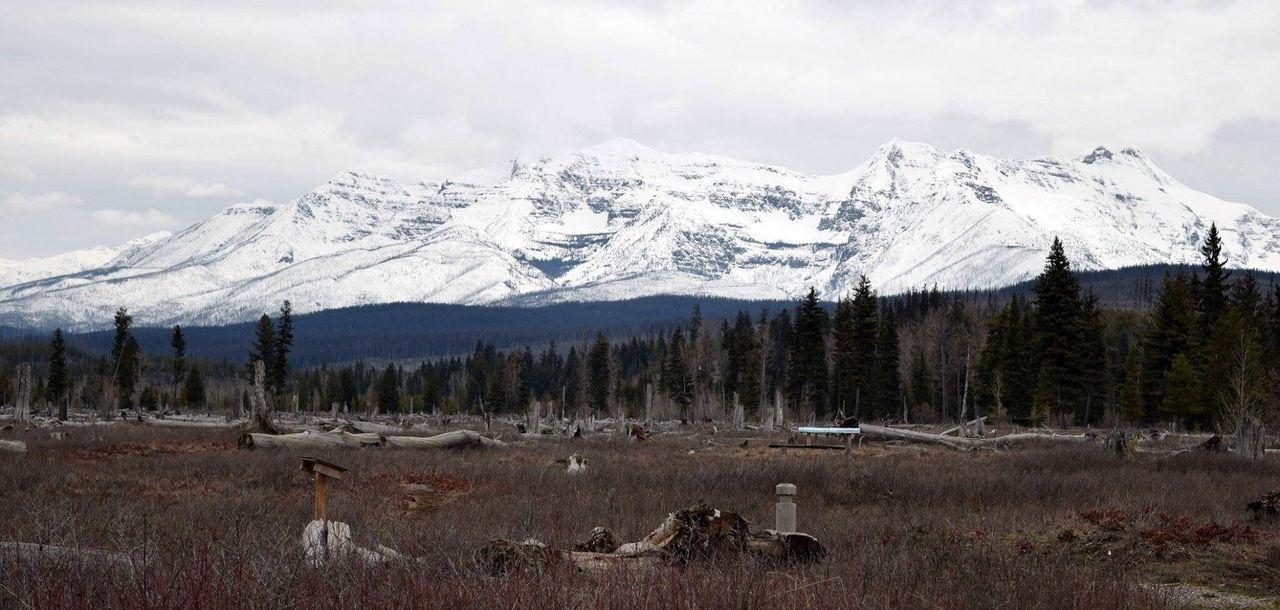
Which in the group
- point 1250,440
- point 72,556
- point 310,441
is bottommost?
point 310,441

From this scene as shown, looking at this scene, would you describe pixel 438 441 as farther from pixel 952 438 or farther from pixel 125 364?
pixel 125 364

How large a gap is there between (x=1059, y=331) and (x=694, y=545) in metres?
55.1

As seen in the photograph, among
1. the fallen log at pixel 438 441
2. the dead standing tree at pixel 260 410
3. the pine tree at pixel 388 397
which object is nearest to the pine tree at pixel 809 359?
the pine tree at pixel 388 397

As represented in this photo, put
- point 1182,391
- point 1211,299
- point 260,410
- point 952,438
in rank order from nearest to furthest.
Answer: point 260,410 → point 952,438 → point 1182,391 → point 1211,299

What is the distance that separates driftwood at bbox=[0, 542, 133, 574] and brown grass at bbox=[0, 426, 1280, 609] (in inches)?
5.0

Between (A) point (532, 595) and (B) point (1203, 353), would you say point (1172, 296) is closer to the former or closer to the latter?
(B) point (1203, 353)

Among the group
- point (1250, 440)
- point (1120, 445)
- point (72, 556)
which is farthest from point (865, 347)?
point (72, 556)

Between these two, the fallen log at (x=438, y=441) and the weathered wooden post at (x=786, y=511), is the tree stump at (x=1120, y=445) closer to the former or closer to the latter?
the fallen log at (x=438, y=441)

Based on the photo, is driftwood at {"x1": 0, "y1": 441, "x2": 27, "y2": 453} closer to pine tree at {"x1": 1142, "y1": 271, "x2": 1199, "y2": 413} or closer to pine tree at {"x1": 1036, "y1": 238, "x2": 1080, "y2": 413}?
pine tree at {"x1": 1036, "y1": 238, "x2": 1080, "y2": 413}

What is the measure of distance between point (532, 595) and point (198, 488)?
43.2 feet

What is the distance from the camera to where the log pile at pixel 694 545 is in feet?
29.8

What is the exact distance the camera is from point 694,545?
9852 millimetres

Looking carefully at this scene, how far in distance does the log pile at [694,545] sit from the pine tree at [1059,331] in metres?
53.2

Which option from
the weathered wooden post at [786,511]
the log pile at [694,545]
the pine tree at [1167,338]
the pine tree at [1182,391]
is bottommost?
the log pile at [694,545]
